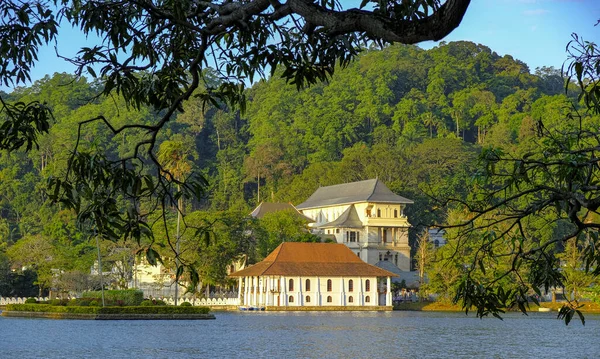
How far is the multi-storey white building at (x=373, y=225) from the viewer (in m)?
91.1

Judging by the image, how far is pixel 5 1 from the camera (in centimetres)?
881

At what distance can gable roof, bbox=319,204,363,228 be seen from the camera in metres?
92.1

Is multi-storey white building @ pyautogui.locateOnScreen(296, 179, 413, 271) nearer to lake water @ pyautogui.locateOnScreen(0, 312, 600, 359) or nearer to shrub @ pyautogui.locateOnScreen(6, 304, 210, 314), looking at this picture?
lake water @ pyautogui.locateOnScreen(0, 312, 600, 359)

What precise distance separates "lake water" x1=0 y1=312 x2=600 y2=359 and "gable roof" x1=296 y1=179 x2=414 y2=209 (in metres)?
30.7

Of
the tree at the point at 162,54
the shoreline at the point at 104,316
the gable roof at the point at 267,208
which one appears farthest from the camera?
the gable roof at the point at 267,208

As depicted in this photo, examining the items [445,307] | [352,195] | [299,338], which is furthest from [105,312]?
[352,195]

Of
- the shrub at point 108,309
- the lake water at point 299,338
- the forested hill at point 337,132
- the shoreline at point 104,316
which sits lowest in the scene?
the lake water at point 299,338

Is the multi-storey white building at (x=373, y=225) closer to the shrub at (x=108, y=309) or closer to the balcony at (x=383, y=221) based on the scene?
the balcony at (x=383, y=221)

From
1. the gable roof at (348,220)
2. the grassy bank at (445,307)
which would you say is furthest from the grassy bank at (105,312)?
the gable roof at (348,220)

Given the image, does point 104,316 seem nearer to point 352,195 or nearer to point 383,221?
point 383,221

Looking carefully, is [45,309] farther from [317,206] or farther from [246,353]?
[317,206]

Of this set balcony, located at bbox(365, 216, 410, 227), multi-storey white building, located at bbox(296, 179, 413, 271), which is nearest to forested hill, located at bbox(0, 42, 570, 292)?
balcony, located at bbox(365, 216, 410, 227)

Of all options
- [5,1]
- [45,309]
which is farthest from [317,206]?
[5,1]

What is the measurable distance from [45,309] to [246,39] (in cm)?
5018
